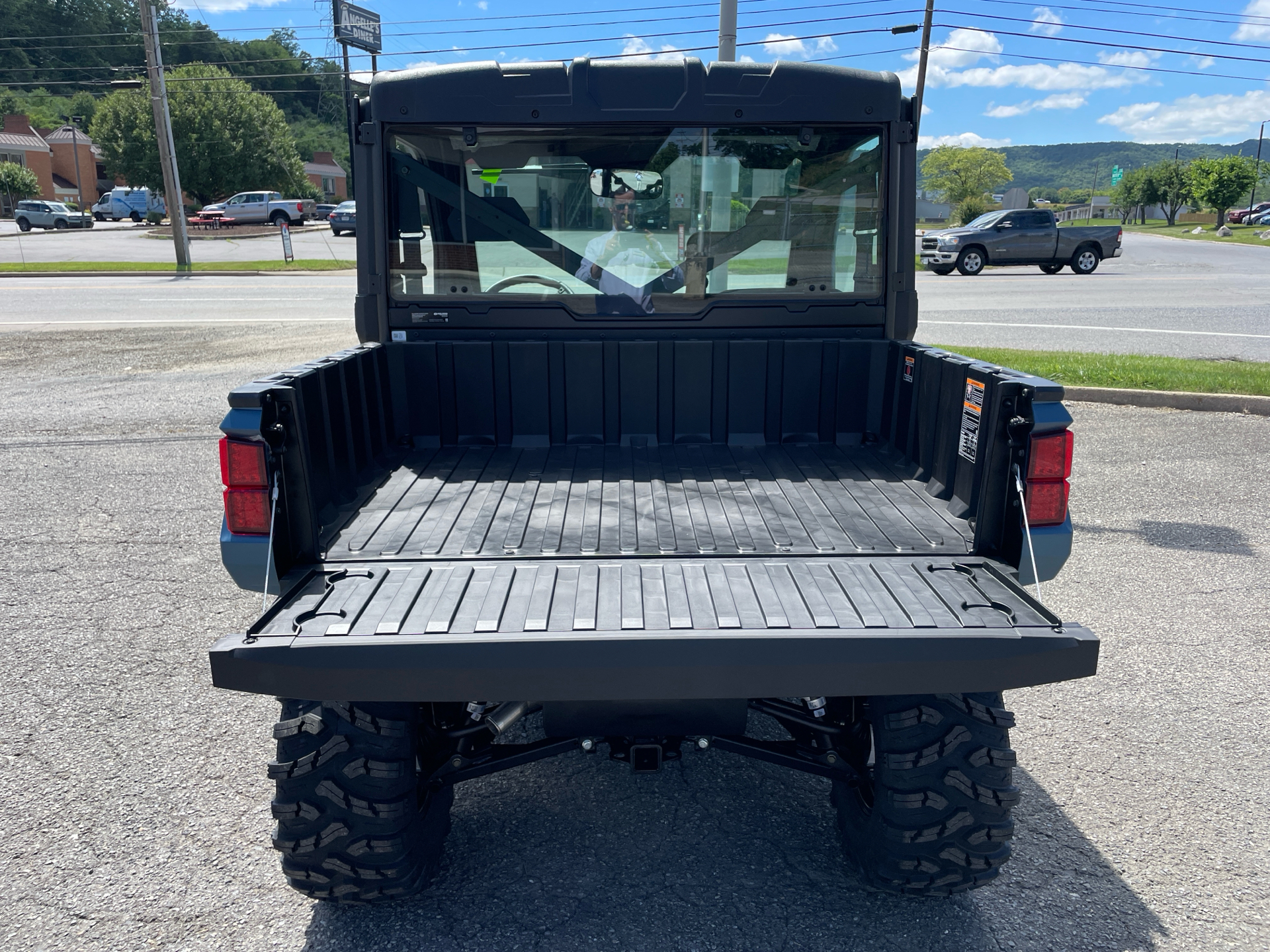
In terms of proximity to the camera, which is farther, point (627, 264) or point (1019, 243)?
point (1019, 243)

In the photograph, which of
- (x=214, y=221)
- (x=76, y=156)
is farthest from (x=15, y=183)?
(x=214, y=221)

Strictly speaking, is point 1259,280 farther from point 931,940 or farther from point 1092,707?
point 931,940

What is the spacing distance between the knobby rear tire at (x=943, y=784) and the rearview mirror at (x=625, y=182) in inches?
105

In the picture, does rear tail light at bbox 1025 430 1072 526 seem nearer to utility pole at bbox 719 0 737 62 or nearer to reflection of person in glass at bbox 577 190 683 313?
reflection of person in glass at bbox 577 190 683 313

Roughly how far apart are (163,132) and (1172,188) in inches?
3873

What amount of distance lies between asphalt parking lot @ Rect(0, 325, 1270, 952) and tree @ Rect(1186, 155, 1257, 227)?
80499 millimetres

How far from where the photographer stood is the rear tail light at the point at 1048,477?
8.96ft

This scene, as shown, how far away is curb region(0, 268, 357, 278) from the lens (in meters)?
26.0

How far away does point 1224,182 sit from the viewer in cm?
7181

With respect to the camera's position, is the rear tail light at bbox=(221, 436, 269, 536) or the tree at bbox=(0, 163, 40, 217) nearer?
the rear tail light at bbox=(221, 436, 269, 536)

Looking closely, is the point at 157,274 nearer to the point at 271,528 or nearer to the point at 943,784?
the point at 271,528

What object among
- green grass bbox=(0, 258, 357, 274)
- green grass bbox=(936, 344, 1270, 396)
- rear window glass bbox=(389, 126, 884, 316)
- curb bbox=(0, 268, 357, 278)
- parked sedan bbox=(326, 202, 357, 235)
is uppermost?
parked sedan bbox=(326, 202, 357, 235)

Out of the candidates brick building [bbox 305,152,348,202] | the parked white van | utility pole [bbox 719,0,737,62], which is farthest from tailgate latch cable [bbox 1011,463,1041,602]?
brick building [bbox 305,152,348,202]

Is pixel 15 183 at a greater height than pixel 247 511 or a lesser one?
greater
